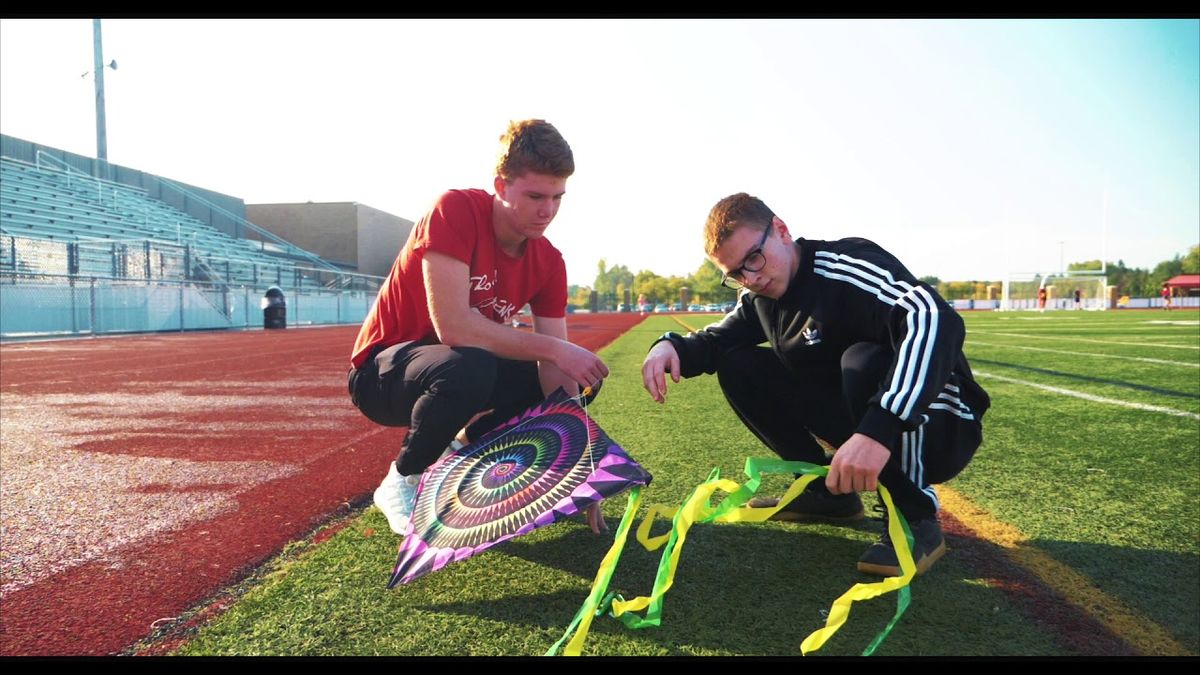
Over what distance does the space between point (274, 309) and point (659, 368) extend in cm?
2421

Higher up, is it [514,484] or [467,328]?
[467,328]

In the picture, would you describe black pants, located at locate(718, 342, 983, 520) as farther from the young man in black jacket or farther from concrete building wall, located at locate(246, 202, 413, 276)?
concrete building wall, located at locate(246, 202, 413, 276)

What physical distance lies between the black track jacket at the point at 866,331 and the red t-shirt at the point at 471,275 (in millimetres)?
628

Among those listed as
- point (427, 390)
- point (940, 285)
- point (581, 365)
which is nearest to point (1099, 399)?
point (581, 365)

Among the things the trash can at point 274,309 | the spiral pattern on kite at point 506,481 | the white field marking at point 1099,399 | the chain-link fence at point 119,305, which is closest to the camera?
the spiral pattern on kite at point 506,481

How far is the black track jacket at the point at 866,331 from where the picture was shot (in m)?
1.96

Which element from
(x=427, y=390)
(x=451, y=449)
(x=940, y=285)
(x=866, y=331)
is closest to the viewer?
(x=866, y=331)

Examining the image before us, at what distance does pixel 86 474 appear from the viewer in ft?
11.8

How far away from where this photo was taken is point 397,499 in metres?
2.64

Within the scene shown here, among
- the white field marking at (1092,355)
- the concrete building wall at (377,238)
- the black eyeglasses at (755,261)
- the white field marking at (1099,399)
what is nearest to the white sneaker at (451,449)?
the black eyeglasses at (755,261)

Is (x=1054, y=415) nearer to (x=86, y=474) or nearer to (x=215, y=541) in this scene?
(x=215, y=541)

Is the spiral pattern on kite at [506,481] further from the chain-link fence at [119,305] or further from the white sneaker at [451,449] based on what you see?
the chain-link fence at [119,305]

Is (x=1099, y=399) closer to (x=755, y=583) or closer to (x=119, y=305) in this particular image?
(x=755, y=583)

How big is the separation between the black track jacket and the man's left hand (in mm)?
45
